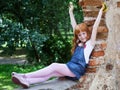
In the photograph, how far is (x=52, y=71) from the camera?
4.35 m

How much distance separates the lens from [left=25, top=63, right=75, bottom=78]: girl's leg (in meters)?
4.30

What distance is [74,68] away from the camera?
14.3 ft

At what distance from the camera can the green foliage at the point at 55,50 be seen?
8922 mm

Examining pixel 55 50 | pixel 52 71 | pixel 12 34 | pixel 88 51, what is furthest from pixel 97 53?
pixel 55 50

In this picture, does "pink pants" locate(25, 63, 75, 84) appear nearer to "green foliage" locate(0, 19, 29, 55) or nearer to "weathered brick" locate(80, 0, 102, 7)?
"weathered brick" locate(80, 0, 102, 7)

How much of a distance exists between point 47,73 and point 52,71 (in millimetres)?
63

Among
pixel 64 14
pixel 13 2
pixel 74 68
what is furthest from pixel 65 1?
pixel 74 68

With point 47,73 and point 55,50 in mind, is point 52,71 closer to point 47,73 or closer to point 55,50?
point 47,73

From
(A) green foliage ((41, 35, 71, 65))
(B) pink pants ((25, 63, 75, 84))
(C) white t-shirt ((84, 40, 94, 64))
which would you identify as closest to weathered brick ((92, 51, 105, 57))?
(C) white t-shirt ((84, 40, 94, 64))

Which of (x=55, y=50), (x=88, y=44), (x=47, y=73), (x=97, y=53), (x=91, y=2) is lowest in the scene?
(x=55, y=50)

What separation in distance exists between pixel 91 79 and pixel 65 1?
16.2 ft

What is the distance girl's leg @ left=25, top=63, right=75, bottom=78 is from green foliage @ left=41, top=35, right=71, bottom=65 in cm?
436

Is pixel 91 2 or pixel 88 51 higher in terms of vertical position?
pixel 91 2

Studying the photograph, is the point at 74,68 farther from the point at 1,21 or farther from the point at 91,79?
the point at 1,21
